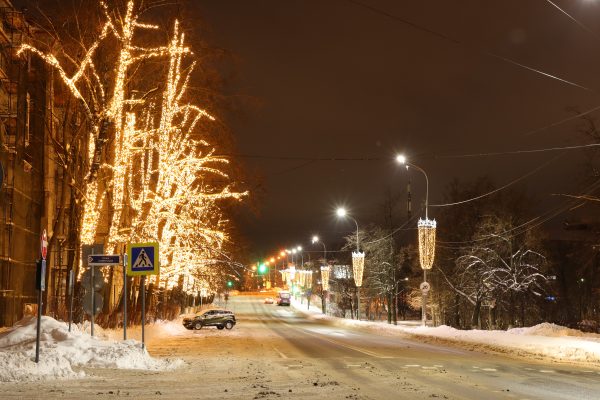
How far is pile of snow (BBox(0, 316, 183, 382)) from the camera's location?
13922 mm

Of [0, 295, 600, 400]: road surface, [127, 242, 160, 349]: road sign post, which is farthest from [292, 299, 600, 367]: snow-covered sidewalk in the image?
[127, 242, 160, 349]: road sign post

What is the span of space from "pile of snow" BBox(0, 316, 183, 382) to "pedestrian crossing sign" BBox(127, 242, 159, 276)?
79.6 inches

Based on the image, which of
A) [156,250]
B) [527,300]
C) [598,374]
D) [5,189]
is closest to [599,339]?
[598,374]

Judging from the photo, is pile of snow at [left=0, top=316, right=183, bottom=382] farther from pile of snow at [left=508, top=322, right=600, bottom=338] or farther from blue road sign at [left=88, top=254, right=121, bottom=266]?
pile of snow at [left=508, top=322, right=600, bottom=338]

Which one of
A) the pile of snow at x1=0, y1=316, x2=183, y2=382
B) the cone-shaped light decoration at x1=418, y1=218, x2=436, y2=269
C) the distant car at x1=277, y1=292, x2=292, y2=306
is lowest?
the distant car at x1=277, y1=292, x2=292, y2=306

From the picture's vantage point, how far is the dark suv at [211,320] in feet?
156

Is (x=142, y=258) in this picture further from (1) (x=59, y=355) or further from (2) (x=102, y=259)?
(1) (x=59, y=355)

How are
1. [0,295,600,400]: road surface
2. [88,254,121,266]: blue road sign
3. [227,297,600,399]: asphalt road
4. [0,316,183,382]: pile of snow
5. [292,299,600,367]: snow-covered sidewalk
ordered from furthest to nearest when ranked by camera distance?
[292,299,600,367]: snow-covered sidewalk → [88,254,121,266]: blue road sign → [0,316,183,382]: pile of snow → [227,297,600,399]: asphalt road → [0,295,600,400]: road surface

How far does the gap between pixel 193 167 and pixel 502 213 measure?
34.8 meters

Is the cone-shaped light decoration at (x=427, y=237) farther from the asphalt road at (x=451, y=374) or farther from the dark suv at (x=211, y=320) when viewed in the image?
the dark suv at (x=211, y=320)

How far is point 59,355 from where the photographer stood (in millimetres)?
15719

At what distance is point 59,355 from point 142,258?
408 cm

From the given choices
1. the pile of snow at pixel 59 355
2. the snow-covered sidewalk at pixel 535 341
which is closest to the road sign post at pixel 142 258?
the pile of snow at pixel 59 355

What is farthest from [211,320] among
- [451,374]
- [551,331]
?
[451,374]
